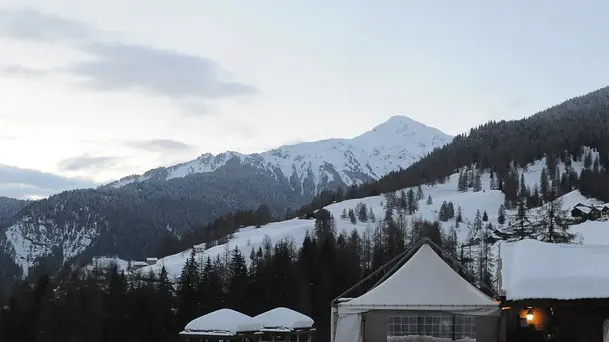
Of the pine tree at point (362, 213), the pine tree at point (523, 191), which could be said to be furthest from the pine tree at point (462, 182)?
the pine tree at point (362, 213)

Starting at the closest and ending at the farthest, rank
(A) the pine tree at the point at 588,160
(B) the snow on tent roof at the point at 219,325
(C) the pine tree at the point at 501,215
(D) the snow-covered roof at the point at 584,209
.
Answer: (B) the snow on tent roof at the point at 219,325 → (D) the snow-covered roof at the point at 584,209 → (C) the pine tree at the point at 501,215 → (A) the pine tree at the point at 588,160

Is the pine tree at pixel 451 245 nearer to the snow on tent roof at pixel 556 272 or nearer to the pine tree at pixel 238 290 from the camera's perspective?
the pine tree at pixel 238 290

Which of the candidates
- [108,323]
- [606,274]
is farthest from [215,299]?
[606,274]

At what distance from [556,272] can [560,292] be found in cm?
66

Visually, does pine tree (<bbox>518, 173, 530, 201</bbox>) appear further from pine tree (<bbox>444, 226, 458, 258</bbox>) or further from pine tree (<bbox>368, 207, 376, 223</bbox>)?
pine tree (<bbox>444, 226, 458, 258</bbox>)

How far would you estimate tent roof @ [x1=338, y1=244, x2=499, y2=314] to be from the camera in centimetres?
1551

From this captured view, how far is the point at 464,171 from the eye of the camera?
16725 centimetres

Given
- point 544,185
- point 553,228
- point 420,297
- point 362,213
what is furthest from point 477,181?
point 420,297

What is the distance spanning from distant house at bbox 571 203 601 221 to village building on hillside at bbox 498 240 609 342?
293 ft

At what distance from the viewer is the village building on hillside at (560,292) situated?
483 inches

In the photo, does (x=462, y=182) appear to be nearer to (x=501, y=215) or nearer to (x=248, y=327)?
(x=501, y=215)

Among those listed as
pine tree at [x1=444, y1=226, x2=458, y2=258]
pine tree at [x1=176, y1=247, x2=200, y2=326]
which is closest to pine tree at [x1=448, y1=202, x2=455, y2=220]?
pine tree at [x1=444, y1=226, x2=458, y2=258]

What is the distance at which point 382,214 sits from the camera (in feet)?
460

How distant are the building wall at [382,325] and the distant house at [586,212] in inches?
3462
